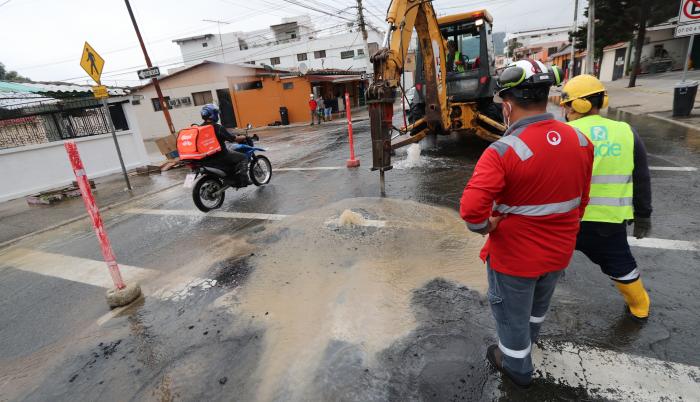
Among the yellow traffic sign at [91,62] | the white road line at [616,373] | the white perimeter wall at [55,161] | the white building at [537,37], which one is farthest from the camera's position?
the white building at [537,37]

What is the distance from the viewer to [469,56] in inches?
373

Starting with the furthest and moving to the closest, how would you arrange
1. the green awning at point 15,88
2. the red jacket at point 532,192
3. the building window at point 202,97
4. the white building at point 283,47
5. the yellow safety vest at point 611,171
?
the white building at point 283,47
the building window at point 202,97
the green awning at point 15,88
the yellow safety vest at point 611,171
the red jacket at point 532,192

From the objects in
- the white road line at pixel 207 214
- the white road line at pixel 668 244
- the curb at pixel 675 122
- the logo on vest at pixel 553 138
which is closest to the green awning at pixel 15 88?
the white road line at pixel 207 214

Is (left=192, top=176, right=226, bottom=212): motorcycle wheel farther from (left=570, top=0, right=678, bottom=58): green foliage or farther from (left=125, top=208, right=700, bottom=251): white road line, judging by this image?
(left=570, top=0, right=678, bottom=58): green foliage

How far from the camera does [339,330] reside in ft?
9.29

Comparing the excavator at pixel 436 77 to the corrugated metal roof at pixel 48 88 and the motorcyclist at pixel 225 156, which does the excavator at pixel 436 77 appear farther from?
the corrugated metal roof at pixel 48 88

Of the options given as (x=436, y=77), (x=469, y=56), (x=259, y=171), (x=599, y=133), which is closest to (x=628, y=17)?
(x=469, y=56)

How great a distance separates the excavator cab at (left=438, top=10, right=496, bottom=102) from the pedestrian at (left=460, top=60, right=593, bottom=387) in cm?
712

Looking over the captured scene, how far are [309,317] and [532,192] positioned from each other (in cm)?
207

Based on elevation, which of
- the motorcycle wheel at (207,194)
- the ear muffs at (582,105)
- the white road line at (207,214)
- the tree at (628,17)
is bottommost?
the white road line at (207,214)

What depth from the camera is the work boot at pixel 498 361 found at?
216cm

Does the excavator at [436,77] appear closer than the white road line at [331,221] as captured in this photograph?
No

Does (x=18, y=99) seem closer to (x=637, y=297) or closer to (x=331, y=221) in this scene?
(x=331, y=221)

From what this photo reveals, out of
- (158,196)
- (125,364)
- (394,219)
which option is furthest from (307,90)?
(125,364)
